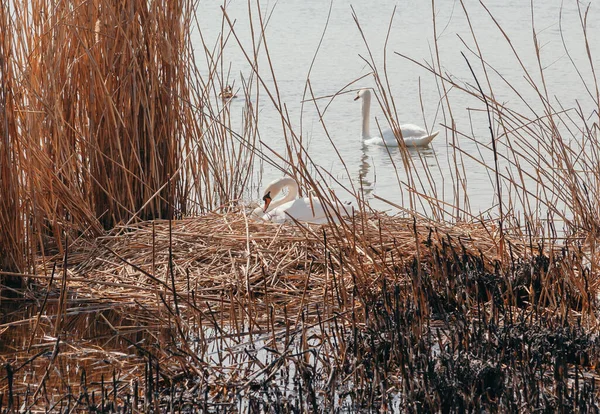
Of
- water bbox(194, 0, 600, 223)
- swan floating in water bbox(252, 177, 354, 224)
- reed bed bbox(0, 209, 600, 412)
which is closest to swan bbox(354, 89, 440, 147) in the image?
water bbox(194, 0, 600, 223)

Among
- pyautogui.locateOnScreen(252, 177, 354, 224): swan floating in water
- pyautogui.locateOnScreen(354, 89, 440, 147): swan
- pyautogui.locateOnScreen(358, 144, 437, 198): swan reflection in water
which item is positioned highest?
pyautogui.locateOnScreen(354, 89, 440, 147): swan

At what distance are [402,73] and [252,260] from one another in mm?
9696

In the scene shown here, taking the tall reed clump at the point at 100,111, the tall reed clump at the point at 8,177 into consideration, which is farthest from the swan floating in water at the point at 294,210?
the tall reed clump at the point at 8,177

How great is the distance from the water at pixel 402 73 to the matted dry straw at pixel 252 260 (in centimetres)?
234

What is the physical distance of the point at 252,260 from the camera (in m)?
4.65

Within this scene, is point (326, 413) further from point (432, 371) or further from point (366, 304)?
point (366, 304)

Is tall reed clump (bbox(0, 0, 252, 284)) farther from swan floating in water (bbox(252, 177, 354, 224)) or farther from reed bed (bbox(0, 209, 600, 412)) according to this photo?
swan floating in water (bbox(252, 177, 354, 224))

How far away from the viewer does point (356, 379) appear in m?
3.08

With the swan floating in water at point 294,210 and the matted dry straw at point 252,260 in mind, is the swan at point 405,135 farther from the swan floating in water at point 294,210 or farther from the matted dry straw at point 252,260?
the matted dry straw at point 252,260

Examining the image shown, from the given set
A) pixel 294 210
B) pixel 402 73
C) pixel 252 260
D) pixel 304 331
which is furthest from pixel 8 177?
pixel 402 73

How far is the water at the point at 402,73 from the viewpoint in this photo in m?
9.00

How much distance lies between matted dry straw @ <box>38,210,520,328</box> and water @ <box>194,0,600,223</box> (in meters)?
2.34

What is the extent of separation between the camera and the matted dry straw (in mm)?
4027

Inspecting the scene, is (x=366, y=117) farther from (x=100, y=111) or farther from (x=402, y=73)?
(x=100, y=111)
